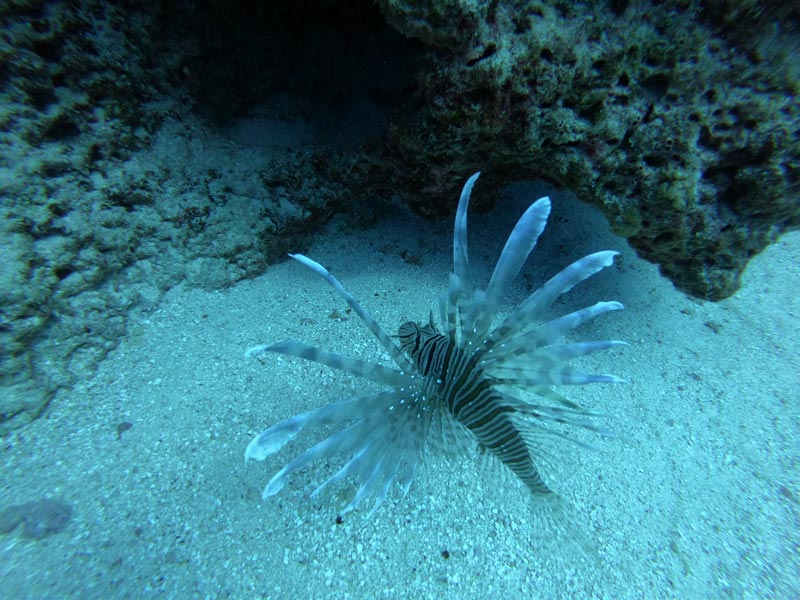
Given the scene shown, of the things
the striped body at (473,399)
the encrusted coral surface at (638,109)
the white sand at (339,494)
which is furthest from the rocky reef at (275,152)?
the striped body at (473,399)

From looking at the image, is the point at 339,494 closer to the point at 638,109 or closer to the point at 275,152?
the point at 275,152

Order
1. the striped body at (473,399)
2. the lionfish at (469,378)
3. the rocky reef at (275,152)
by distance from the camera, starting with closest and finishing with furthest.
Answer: the lionfish at (469,378) < the striped body at (473,399) < the rocky reef at (275,152)

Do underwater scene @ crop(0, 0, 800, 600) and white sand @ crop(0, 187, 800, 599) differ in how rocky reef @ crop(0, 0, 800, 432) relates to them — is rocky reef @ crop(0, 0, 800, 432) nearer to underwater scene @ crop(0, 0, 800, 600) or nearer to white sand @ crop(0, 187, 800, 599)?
underwater scene @ crop(0, 0, 800, 600)

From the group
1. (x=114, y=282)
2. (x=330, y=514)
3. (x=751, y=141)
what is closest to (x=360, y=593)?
(x=330, y=514)

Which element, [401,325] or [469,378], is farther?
[401,325]

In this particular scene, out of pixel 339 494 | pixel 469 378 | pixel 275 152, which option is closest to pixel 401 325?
pixel 469 378

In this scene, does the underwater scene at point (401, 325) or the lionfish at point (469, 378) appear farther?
the underwater scene at point (401, 325)

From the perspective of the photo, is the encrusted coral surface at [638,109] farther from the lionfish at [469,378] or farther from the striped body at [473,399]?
the striped body at [473,399]
